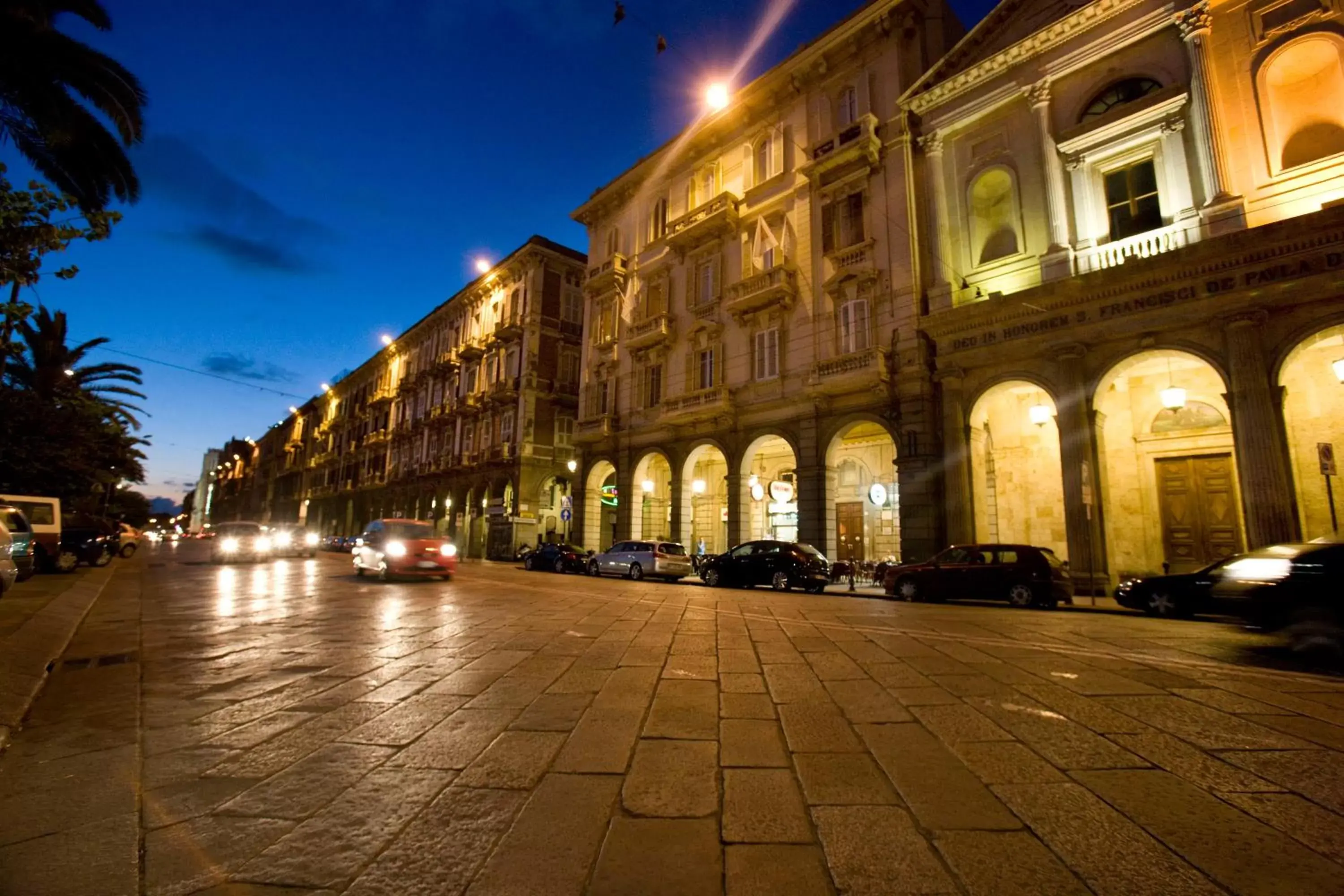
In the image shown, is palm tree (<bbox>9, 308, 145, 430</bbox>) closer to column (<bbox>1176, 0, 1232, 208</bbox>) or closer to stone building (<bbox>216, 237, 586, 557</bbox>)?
stone building (<bbox>216, 237, 586, 557</bbox>)

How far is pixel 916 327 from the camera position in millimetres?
17891

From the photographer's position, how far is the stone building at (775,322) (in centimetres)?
1923

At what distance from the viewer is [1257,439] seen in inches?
486

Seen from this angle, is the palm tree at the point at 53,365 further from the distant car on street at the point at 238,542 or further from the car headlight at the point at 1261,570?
the car headlight at the point at 1261,570

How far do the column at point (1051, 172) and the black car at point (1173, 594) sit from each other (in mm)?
8458

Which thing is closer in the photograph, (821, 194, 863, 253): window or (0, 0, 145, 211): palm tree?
(0, 0, 145, 211): palm tree

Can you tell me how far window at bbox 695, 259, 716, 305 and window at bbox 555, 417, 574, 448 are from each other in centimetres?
1204

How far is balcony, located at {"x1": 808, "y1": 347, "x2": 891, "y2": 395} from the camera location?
711 inches

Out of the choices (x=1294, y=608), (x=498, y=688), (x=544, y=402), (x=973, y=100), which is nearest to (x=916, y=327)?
(x=973, y=100)

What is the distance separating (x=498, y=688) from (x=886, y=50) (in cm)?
2327

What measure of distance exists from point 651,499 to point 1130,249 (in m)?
19.1

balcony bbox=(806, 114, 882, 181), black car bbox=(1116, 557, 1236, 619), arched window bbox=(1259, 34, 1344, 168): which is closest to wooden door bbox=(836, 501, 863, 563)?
black car bbox=(1116, 557, 1236, 619)

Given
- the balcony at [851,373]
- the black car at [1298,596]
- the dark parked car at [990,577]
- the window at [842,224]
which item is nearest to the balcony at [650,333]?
the window at [842,224]

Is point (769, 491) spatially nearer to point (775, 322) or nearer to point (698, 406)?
point (698, 406)
